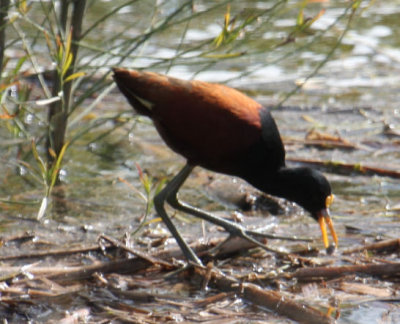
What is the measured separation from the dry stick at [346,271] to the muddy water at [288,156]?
0.31 metres

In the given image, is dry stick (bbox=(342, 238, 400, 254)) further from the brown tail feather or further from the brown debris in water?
the brown tail feather

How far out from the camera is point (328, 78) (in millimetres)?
8523

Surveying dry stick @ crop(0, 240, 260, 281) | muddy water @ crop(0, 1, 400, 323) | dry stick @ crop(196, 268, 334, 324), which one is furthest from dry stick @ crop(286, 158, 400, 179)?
dry stick @ crop(196, 268, 334, 324)

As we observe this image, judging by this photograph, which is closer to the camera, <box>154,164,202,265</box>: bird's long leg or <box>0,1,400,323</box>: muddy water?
<box>154,164,202,265</box>: bird's long leg

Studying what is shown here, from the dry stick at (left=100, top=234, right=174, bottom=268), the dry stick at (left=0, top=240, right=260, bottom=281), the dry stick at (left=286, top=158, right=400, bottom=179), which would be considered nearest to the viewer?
the dry stick at (left=0, top=240, right=260, bottom=281)

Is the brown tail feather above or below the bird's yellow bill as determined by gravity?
above

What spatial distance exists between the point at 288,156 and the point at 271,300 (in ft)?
8.53

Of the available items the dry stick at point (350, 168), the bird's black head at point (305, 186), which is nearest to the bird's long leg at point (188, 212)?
the bird's black head at point (305, 186)

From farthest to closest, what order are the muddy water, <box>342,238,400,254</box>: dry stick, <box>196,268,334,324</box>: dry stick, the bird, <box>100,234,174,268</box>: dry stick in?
the muddy water
<box>342,238,400,254</box>: dry stick
the bird
<box>100,234,174,268</box>: dry stick
<box>196,268,334,324</box>: dry stick

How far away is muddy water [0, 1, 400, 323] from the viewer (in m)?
4.90

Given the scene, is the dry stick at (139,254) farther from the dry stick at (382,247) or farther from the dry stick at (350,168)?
the dry stick at (350,168)

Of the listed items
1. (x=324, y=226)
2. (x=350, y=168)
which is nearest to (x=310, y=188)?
(x=324, y=226)

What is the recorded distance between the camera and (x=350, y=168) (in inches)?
237

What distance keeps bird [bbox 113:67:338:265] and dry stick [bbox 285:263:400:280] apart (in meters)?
0.30
